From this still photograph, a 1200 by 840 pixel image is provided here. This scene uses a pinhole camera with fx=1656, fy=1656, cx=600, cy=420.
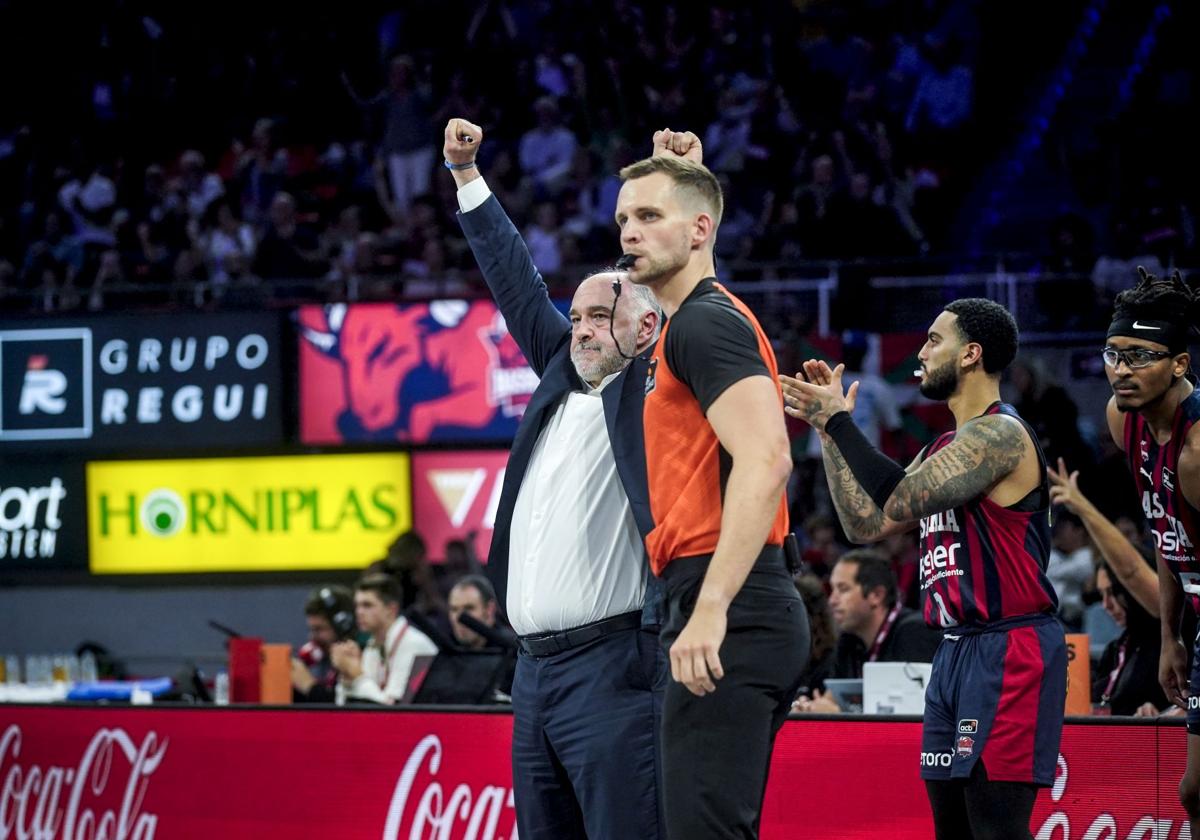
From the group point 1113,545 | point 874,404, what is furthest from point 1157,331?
point 874,404

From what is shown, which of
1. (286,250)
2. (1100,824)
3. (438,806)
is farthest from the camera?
(286,250)

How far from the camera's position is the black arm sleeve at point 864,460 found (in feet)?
14.4

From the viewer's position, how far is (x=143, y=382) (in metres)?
10.7

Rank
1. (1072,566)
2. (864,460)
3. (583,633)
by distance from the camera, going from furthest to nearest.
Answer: (1072,566) < (864,460) < (583,633)

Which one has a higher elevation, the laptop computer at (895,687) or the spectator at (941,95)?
the spectator at (941,95)

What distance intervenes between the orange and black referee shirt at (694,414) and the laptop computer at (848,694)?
9.43 ft

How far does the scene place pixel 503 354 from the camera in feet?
34.0

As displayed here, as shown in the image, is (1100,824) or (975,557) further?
(1100,824)

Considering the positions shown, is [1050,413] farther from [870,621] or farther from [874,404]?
[870,621]

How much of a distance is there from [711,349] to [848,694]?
3218 mm

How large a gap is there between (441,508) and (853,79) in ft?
20.8

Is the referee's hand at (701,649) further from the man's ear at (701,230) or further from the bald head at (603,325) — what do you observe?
the bald head at (603,325)

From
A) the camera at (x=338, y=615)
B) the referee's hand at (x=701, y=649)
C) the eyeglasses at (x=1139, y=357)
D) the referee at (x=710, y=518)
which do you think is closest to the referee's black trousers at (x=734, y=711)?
the referee at (x=710, y=518)

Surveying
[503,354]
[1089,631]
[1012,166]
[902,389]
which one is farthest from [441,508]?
[1012,166]
